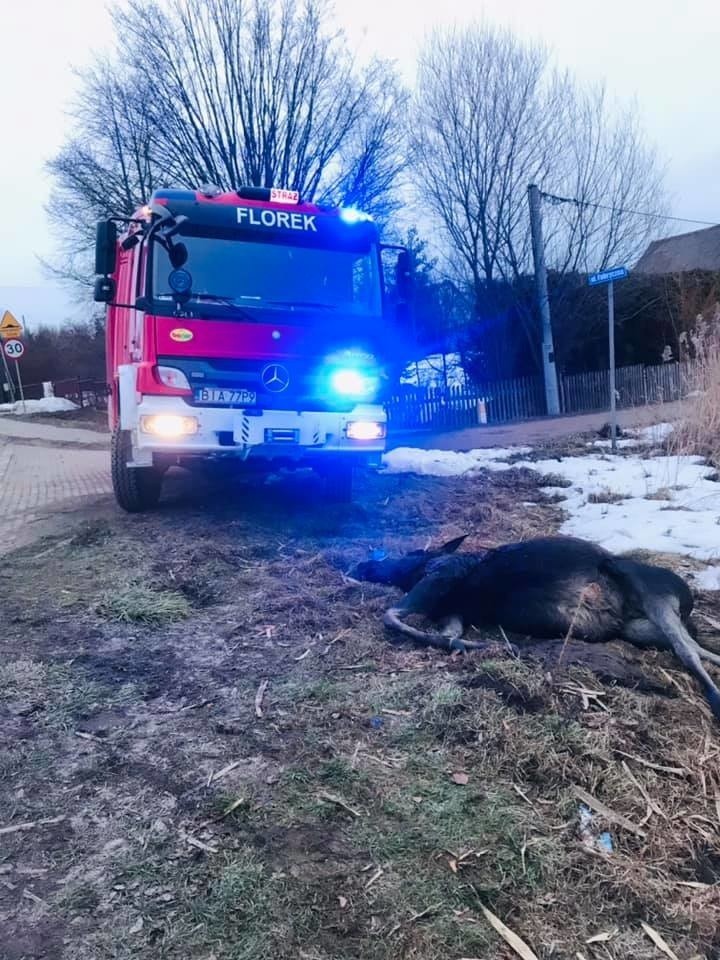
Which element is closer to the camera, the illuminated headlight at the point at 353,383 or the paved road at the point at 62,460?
the illuminated headlight at the point at 353,383

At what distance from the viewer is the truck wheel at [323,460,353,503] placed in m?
7.70

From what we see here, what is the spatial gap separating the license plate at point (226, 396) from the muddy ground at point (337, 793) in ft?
8.67

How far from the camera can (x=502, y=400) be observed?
76.5ft

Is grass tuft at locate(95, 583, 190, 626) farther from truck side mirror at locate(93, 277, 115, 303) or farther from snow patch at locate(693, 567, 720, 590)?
truck side mirror at locate(93, 277, 115, 303)

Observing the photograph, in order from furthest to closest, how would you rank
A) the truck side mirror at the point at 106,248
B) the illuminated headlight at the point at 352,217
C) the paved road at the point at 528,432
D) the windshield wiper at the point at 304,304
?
the paved road at the point at 528,432
the illuminated headlight at the point at 352,217
the truck side mirror at the point at 106,248
the windshield wiper at the point at 304,304

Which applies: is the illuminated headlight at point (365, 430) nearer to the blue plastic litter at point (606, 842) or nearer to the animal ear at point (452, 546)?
the animal ear at point (452, 546)

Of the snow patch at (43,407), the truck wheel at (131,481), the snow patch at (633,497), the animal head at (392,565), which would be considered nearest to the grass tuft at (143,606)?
the animal head at (392,565)

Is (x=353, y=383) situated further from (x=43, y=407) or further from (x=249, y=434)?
(x=43, y=407)

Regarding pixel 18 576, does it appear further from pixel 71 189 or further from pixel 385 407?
pixel 71 189

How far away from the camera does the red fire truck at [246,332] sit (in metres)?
6.32

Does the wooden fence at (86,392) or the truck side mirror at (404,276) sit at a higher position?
the wooden fence at (86,392)

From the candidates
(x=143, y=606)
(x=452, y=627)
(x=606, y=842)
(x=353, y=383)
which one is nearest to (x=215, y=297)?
(x=353, y=383)

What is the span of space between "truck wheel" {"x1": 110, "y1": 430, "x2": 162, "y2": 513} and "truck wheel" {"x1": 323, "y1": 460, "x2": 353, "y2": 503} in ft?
6.01

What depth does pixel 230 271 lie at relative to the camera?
657 cm
